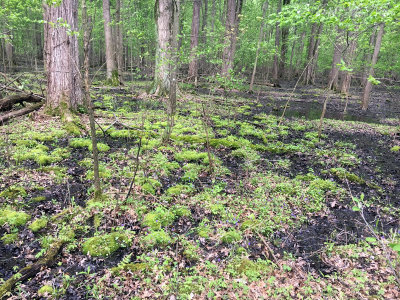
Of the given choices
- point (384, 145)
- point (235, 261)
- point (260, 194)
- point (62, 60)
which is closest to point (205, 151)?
point (260, 194)

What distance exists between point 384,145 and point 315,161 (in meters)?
4.12

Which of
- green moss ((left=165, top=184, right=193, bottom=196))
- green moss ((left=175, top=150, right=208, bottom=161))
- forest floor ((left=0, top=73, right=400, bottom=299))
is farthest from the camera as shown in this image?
green moss ((left=175, top=150, right=208, bottom=161))

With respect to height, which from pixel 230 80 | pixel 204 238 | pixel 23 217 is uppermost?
pixel 230 80

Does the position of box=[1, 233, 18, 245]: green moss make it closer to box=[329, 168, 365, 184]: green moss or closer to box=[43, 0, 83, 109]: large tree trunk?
box=[43, 0, 83, 109]: large tree trunk

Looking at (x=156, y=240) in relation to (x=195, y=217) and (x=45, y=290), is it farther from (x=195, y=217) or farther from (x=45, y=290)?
(x=45, y=290)

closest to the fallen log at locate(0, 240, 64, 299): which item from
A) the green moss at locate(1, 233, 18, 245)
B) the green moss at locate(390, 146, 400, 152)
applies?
the green moss at locate(1, 233, 18, 245)

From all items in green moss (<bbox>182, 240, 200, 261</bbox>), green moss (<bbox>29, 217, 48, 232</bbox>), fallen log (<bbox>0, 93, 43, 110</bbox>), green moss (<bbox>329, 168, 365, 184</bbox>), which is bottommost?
green moss (<bbox>182, 240, 200, 261</bbox>)

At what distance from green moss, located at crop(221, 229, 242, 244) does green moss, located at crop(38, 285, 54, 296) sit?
8.05ft

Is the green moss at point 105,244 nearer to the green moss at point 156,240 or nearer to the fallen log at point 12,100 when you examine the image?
the green moss at point 156,240

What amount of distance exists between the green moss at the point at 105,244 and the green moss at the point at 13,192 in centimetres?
180

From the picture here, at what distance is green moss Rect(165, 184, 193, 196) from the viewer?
5.10 meters

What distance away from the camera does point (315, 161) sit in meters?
7.33

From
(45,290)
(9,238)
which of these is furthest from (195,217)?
(9,238)

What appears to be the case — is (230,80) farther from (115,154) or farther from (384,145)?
(384,145)
